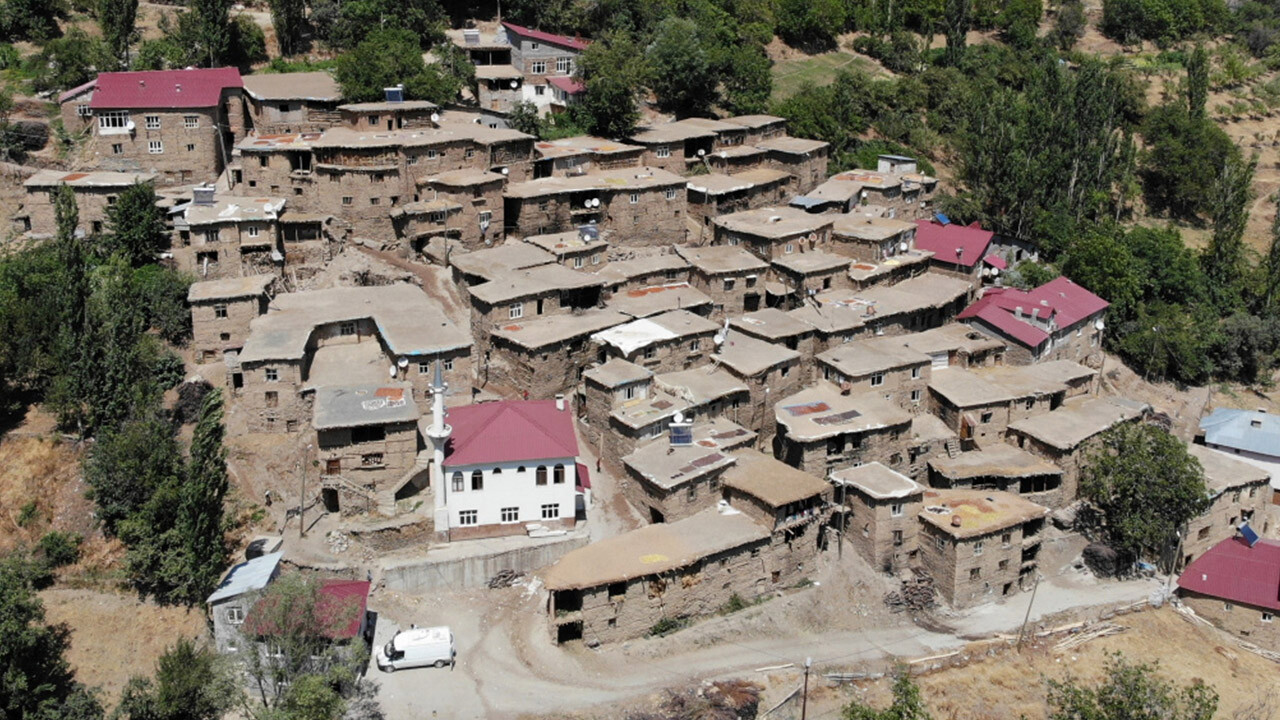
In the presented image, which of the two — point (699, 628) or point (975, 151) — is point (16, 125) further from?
point (975, 151)

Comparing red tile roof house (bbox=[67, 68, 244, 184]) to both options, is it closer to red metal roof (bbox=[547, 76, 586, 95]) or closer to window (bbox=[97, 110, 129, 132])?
window (bbox=[97, 110, 129, 132])

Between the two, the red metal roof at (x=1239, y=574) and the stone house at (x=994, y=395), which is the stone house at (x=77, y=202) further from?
the red metal roof at (x=1239, y=574)

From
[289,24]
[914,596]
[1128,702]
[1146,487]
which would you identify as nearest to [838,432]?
[914,596]

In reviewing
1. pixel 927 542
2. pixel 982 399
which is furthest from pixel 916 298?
pixel 927 542

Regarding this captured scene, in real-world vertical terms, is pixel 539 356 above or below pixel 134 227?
below

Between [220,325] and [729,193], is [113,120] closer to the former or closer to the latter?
[220,325]

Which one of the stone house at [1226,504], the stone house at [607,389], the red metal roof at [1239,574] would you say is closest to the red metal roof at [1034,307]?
the stone house at [1226,504]
